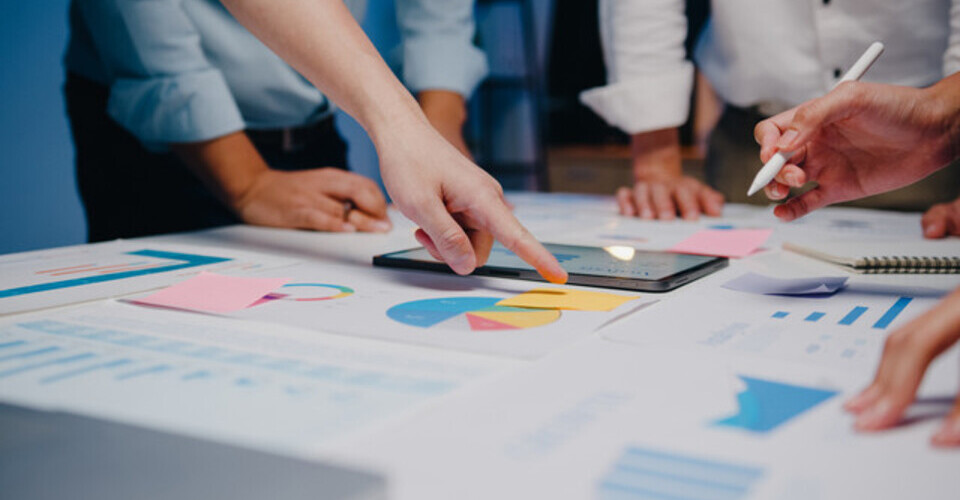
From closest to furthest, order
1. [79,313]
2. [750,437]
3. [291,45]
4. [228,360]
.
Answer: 1. [750,437]
2. [228,360]
3. [79,313]
4. [291,45]

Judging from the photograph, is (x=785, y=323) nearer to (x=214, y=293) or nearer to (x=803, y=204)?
(x=803, y=204)

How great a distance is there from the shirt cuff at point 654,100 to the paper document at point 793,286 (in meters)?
0.78

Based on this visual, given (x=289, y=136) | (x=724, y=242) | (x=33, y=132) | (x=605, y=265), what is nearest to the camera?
(x=605, y=265)

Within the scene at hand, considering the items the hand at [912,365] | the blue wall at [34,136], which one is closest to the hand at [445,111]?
the blue wall at [34,136]

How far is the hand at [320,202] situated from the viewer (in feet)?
3.54

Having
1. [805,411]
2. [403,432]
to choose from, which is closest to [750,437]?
[805,411]

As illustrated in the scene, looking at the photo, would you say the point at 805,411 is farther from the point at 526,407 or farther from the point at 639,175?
the point at 639,175

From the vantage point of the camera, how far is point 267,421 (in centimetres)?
36

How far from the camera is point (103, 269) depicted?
2.52 ft

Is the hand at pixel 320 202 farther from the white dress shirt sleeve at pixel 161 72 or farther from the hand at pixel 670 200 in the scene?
the hand at pixel 670 200

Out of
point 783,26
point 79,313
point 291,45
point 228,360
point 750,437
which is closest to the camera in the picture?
point 750,437

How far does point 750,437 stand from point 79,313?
1.71ft

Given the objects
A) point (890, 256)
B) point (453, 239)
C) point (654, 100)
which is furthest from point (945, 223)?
point (453, 239)

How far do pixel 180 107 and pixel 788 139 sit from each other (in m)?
0.87
